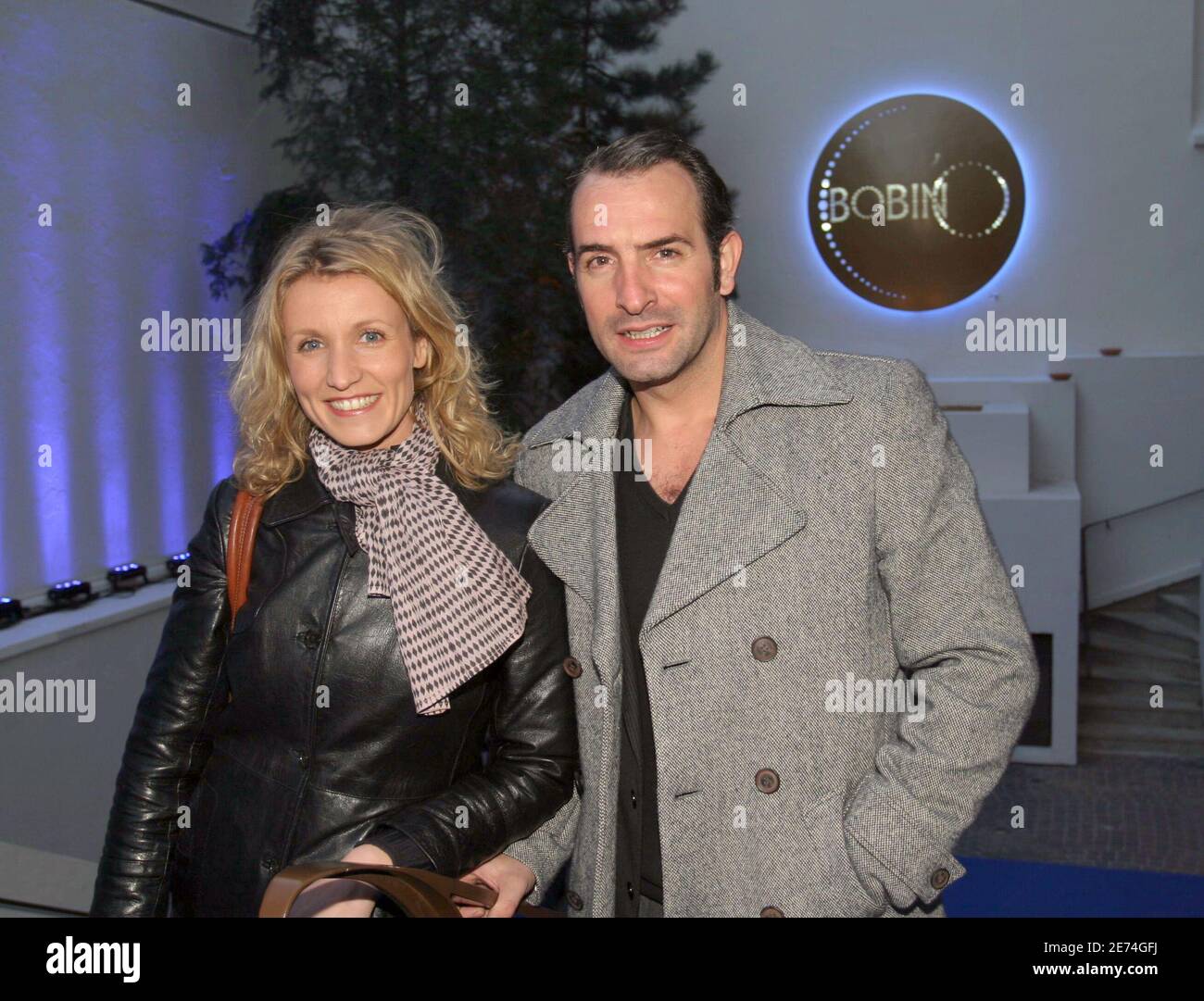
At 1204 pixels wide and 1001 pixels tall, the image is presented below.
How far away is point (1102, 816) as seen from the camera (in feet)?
22.3

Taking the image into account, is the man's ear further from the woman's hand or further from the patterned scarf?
the woman's hand

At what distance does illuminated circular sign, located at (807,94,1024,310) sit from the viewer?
9.30 metres

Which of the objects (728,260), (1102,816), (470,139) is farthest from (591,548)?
(1102,816)

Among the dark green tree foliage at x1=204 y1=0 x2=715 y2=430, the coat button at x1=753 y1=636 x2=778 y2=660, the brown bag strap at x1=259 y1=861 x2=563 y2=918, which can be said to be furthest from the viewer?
the dark green tree foliage at x1=204 y1=0 x2=715 y2=430

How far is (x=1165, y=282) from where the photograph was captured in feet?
30.2

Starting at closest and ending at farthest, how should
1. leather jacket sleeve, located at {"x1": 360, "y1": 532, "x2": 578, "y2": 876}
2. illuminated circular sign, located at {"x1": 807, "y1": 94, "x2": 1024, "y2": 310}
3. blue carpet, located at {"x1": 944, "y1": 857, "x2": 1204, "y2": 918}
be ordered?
leather jacket sleeve, located at {"x1": 360, "y1": 532, "x2": 578, "y2": 876} < blue carpet, located at {"x1": 944, "y1": 857, "x2": 1204, "y2": 918} < illuminated circular sign, located at {"x1": 807, "y1": 94, "x2": 1024, "y2": 310}

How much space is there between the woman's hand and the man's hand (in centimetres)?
26

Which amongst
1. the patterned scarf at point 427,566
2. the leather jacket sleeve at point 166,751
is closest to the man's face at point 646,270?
the patterned scarf at point 427,566

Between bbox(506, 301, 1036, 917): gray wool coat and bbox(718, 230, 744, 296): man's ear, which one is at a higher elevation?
bbox(718, 230, 744, 296): man's ear

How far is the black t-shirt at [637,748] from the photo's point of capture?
6.23 ft

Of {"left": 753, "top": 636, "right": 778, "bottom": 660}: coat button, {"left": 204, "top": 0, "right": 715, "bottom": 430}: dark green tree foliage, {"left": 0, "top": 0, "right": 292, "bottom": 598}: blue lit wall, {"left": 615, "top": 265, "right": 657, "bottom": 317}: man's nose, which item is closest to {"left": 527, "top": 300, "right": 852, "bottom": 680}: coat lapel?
{"left": 753, "top": 636, "right": 778, "bottom": 660}: coat button

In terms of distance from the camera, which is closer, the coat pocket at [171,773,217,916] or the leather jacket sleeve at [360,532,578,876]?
the leather jacket sleeve at [360,532,578,876]

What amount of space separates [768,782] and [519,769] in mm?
362

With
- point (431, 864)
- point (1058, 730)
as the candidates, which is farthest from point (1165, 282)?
point (431, 864)
